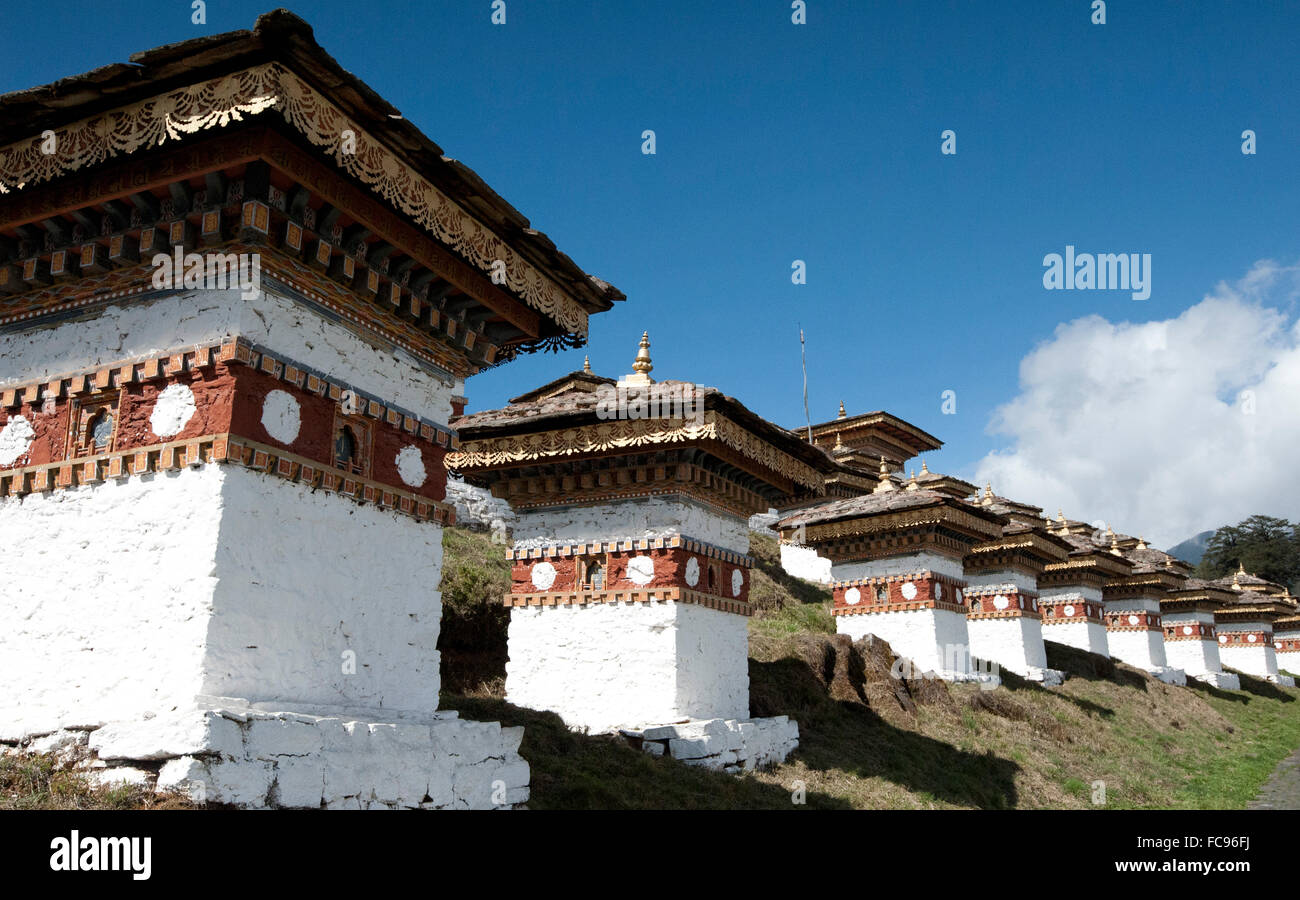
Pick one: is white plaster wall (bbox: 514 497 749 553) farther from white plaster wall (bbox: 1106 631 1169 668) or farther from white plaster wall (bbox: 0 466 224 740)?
white plaster wall (bbox: 1106 631 1169 668)

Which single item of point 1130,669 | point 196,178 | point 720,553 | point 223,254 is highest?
point 196,178

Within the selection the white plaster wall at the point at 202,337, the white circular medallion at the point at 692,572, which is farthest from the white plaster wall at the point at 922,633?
the white plaster wall at the point at 202,337

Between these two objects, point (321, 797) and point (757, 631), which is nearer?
point (321, 797)

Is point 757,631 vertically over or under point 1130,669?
over

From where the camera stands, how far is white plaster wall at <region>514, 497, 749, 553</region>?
938cm

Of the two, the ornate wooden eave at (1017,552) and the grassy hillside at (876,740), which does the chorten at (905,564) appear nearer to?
the grassy hillside at (876,740)

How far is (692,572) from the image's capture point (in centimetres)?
946

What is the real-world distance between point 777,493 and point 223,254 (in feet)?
24.1

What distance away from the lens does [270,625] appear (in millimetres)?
4953

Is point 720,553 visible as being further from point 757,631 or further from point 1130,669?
point 1130,669

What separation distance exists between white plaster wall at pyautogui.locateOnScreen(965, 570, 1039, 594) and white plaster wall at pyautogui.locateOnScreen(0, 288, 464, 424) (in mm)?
16339

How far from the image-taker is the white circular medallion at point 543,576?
32.1 feet

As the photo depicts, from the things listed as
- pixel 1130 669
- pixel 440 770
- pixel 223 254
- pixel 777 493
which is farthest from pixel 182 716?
pixel 1130 669
